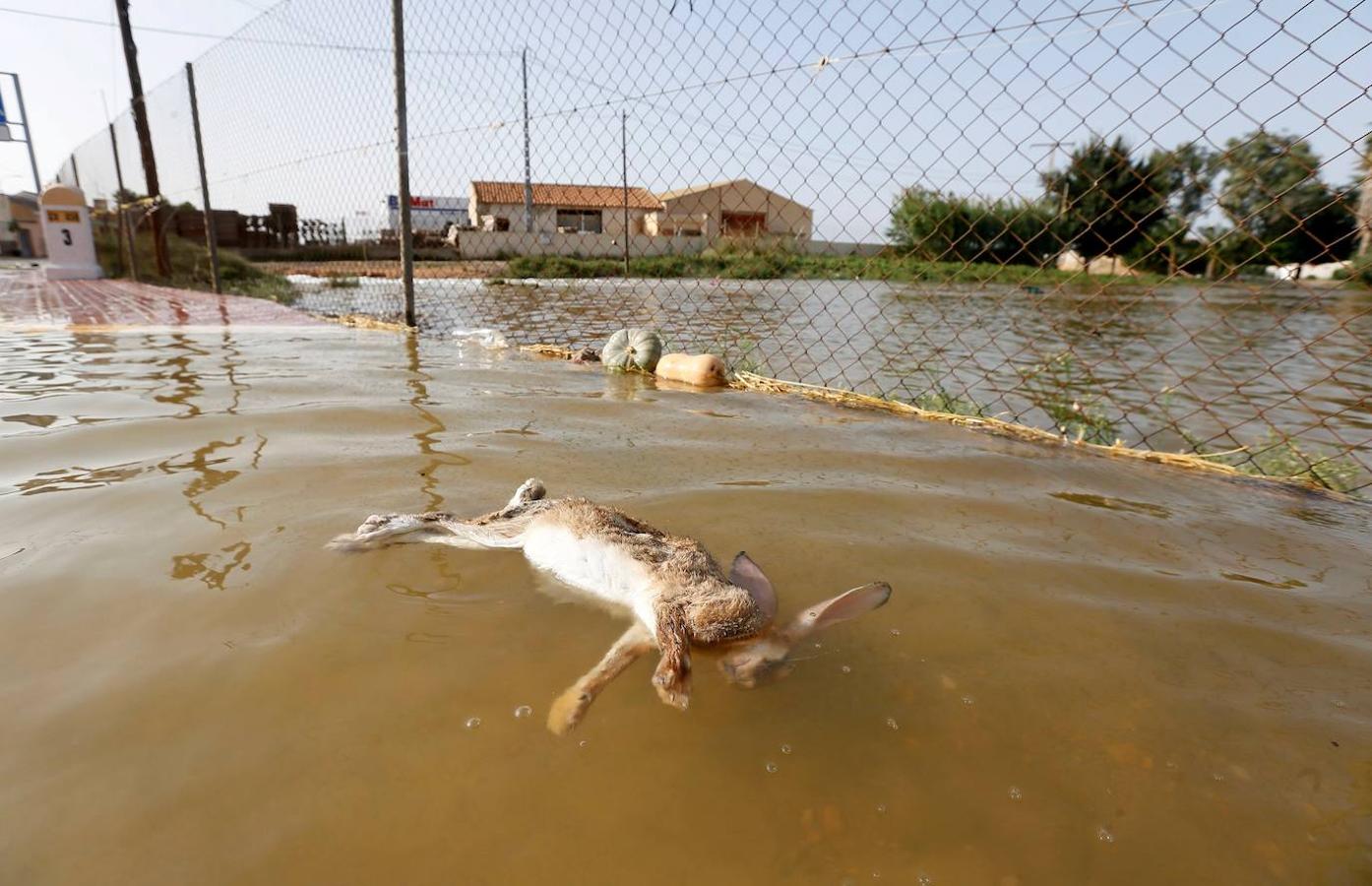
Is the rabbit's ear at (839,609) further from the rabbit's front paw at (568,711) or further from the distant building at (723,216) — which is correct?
the distant building at (723,216)

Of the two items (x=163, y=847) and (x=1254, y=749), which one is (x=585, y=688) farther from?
(x=1254, y=749)

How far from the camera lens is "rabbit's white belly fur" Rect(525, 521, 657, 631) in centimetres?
171

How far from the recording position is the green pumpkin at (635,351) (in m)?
5.37

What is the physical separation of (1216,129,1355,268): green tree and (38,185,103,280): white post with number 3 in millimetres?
19455

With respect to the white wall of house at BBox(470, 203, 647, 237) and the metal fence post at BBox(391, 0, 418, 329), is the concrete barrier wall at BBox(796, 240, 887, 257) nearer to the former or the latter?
the metal fence post at BBox(391, 0, 418, 329)

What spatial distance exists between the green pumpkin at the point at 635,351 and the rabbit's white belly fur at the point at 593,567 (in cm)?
354

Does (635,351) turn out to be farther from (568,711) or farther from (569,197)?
(569,197)

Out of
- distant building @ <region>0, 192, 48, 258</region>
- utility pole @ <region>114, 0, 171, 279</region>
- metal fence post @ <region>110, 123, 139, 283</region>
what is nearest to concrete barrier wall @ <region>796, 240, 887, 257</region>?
utility pole @ <region>114, 0, 171, 279</region>

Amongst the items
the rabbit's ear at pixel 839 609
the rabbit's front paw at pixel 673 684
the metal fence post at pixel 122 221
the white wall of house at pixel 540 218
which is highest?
the white wall of house at pixel 540 218

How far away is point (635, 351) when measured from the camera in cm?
542

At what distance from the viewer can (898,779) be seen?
3.99 feet

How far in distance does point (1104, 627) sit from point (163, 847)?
6.50ft

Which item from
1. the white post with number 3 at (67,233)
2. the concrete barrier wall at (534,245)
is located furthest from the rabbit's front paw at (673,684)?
the concrete barrier wall at (534,245)

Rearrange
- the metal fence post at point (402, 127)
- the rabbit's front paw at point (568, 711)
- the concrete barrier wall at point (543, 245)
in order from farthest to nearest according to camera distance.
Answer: the concrete barrier wall at point (543, 245) < the metal fence post at point (402, 127) < the rabbit's front paw at point (568, 711)
